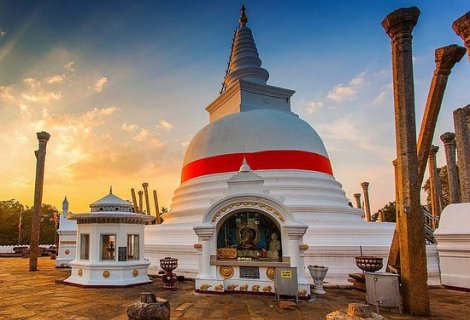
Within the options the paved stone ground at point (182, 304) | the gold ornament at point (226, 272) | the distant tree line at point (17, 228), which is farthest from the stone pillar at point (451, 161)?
the distant tree line at point (17, 228)

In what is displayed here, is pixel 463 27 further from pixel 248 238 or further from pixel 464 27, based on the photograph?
pixel 248 238

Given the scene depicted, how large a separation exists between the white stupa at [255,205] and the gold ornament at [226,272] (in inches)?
1.1

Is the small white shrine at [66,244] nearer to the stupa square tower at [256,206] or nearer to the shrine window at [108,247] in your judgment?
the stupa square tower at [256,206]

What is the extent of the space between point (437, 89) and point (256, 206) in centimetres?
574

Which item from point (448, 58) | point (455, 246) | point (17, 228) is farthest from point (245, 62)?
point (17, 228)

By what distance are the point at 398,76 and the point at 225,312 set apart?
6.61 m

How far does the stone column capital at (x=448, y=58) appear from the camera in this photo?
8.16 metres

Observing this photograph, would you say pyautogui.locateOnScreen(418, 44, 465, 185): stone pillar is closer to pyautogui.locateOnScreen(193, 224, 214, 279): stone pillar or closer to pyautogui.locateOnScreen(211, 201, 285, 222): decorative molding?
pyautogui.locateOnScreen(211, 201, 285, 222): decorative molding

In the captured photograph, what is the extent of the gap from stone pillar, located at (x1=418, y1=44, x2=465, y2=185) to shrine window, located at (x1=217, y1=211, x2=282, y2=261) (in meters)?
4.62

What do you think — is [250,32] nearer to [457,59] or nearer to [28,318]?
[457,59]

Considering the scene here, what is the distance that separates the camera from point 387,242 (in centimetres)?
1251

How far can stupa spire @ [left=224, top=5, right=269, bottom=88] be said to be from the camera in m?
20.6

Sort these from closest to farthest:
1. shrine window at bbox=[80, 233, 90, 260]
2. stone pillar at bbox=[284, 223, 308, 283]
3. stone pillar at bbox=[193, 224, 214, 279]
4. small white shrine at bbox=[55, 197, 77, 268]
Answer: stone pillar at bbox=[284, 223, 308, 283]
stone pillar at bbox=[193, 224, 214, 279]
shrine window at bbox=[80, 233, 90, 260]
small white shrine at bbox=[55, 197, 77, 268]

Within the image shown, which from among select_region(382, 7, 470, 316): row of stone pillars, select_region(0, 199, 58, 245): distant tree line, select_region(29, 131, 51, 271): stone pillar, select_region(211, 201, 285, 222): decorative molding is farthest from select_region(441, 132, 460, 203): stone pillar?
select_region(0, 199, 58, 245): distant tree line
